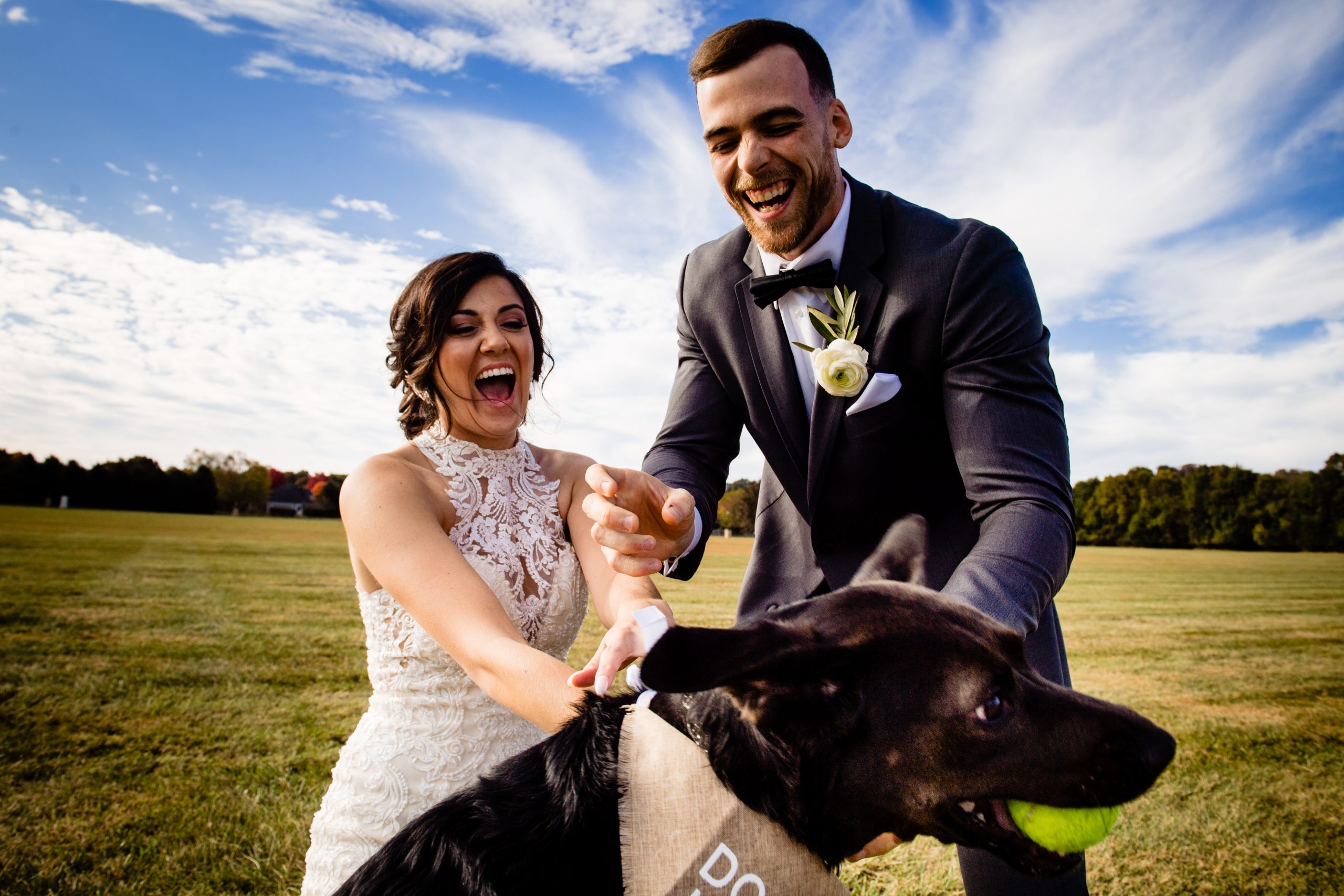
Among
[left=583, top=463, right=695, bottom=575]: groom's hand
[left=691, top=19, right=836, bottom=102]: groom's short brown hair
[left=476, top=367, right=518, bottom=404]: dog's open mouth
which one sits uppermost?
[left=691, top=19, right=836, bottom=102]: groom's short brown hair

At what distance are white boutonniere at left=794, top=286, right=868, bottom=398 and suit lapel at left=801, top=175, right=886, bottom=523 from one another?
4 centimetres

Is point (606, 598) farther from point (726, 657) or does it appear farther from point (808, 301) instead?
point (726, 657)

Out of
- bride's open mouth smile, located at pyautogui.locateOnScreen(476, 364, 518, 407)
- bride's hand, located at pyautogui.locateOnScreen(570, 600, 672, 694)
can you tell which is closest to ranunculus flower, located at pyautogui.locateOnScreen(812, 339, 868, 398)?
bride's hand, located at pyautogui.locateOnScreen(570, 600, 672, 694)

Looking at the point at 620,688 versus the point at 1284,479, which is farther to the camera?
the point at 1284,479

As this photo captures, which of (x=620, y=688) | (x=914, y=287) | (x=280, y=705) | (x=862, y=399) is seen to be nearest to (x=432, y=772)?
(x=620, y=688)

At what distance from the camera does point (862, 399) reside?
2.67 m

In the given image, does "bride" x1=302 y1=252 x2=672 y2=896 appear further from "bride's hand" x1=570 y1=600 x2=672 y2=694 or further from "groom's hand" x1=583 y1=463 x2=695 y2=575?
"groom's hand" x1=583 y1=463 x2=695 y2=575

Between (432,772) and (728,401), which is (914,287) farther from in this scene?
(432,772)

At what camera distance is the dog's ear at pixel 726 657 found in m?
1.39

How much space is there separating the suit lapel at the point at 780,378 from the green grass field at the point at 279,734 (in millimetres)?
2537

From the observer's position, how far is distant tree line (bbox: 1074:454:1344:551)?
58.3 meters

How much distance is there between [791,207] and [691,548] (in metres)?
1.43

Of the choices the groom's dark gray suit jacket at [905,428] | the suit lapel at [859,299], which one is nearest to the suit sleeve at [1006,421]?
the groom's dark gray suit jacket at [905,428]

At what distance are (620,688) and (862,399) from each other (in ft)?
4.44
